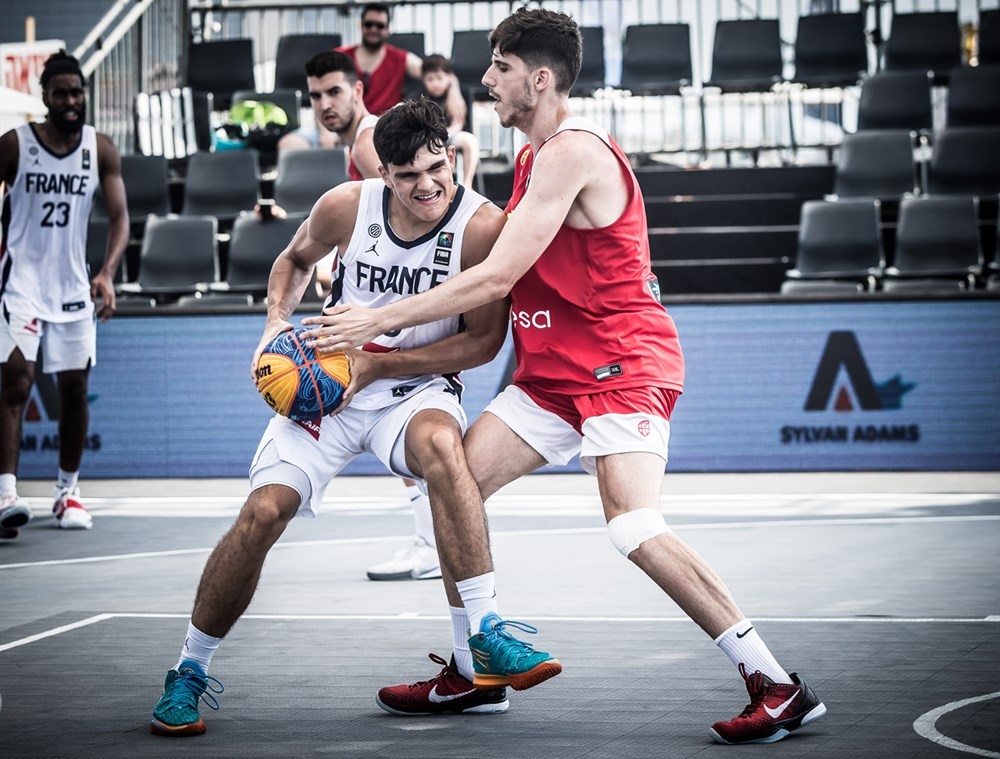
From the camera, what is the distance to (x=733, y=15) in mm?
15531

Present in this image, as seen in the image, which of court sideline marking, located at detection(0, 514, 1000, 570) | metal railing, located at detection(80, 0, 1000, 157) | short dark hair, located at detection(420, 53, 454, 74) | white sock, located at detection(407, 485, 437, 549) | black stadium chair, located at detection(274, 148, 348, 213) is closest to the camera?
white sock, located at detection(407, 485, 437, 549)

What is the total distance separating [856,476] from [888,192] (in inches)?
115

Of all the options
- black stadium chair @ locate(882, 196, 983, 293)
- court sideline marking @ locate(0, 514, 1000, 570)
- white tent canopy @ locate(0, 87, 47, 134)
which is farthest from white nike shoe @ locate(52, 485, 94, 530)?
black stadium chair @ locate(882, 196, 983, 293)

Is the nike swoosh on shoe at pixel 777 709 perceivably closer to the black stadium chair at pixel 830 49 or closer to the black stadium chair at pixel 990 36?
the black stadium chair at pixel 830 49

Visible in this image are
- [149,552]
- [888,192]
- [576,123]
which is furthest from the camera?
[888,192]

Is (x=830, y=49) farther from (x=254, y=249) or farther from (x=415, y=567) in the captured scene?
(x=415, y=567)

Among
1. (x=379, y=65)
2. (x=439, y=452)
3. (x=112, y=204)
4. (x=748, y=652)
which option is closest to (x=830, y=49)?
(x=379, y=65)

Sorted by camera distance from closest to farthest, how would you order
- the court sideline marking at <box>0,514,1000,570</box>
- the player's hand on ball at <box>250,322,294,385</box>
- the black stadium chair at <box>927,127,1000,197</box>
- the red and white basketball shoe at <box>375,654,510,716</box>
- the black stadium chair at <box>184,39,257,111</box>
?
the red and white basketball shoe at <box>375,654,510,716</box>
the player's hand on ball at <box>250,322,294,385</box>
the court sideline marking at <box>0,514,1000,570</box>
the black stadium chair at <box>927,127,1000,197</box>
the black stadium chair at <box>184,39,257,111</box>

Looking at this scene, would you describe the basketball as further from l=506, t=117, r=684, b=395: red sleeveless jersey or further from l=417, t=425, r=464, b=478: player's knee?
l=506, t=117, r=684, b=395: red sleeveless jersey

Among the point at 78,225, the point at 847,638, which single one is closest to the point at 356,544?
the point at 78,225

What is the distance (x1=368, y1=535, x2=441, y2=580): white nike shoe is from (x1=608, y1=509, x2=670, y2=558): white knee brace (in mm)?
2426

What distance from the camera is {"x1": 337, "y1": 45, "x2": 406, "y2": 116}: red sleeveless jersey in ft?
34.4

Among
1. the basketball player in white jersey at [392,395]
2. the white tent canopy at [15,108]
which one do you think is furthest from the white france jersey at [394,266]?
the white tent canopy at [15,108]

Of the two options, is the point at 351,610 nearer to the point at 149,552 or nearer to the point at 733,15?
the point at 149,552
